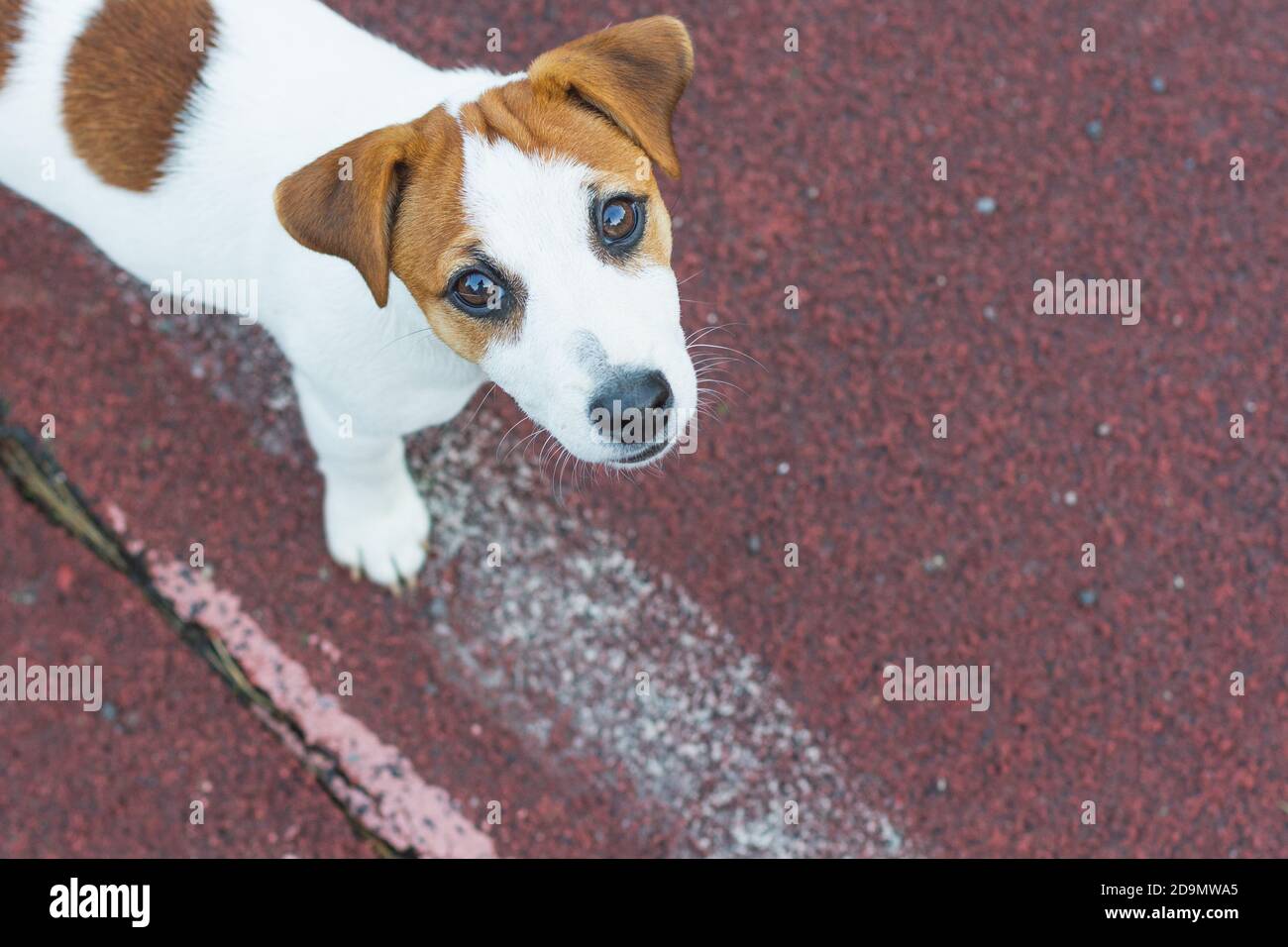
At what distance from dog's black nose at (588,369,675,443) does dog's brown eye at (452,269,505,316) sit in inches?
14.7

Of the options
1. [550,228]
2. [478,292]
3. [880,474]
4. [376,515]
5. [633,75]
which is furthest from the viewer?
[880,474]

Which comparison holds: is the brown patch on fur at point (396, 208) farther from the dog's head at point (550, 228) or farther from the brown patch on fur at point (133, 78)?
the brown patch on fur at point (133, 78)

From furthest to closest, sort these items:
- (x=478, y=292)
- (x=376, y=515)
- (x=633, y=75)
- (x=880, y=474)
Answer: (x=880, y=474), (x=376, y=515), (x=633, y=75), (x=478, y=292)

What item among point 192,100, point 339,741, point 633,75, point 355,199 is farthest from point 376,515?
point 633,75

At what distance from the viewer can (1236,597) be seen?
459cm

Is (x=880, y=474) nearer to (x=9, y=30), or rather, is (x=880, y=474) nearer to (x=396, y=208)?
(x=396, y=208)

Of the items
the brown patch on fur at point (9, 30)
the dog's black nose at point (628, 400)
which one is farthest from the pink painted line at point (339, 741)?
the dog's black nose at point (628, 400)

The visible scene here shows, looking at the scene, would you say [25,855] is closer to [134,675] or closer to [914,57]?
[134,675]

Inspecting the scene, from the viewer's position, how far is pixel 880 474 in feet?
15.1

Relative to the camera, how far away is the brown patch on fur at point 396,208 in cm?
276

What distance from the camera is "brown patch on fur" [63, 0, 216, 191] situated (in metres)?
3.23

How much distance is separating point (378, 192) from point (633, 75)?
2.49 feet

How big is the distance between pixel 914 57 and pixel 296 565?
3439mm

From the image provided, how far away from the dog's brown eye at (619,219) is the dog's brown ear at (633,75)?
17 cm
